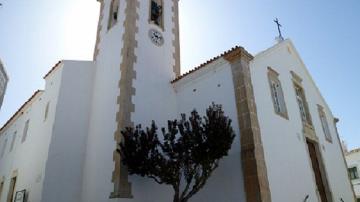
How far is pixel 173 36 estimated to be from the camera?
12602 mm

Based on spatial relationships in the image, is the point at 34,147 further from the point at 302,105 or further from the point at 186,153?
the point at 302,105

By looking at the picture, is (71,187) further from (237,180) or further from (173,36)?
(173,36)

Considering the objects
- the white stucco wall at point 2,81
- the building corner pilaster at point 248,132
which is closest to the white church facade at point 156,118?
the building corner pilaster at point 248,132

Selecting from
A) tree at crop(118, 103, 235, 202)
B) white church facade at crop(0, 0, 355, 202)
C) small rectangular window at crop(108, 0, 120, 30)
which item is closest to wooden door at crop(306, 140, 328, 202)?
white church facade at crop(0, 0, 355, 202)

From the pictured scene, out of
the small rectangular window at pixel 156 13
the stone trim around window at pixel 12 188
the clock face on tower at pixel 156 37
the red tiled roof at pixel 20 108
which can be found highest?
the small rectangular window at pixel 156 13

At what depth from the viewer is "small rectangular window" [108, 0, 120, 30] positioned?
12130 millimetres

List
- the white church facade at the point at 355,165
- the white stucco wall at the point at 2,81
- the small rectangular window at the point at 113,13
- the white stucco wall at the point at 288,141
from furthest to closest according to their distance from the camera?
the white church facade at the point at 355,165
the small rectangular window at the point at 113,13
the white stucco wall at the point at 288,141
the white stucco wall at the point at 2,81

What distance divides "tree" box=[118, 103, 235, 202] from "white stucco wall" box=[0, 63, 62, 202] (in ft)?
11.0

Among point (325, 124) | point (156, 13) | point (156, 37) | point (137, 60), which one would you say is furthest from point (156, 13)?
point (325, 124)

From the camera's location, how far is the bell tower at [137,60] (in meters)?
9.03

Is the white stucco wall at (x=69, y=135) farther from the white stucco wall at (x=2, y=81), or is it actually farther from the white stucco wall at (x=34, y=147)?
the white stucco wall at (x=2, y=81)

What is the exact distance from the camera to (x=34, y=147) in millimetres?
10844

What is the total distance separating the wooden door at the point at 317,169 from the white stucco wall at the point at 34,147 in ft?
30.3

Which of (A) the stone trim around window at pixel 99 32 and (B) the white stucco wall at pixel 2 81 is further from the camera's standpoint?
(A) the stone trim around window at pixel 99 32
